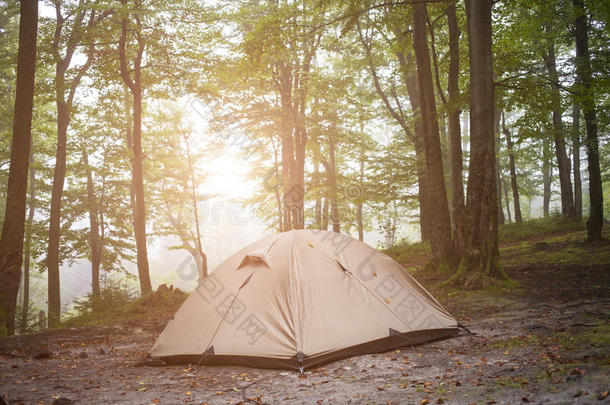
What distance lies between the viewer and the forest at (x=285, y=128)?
27.9 feet

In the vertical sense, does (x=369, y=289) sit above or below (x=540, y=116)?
below

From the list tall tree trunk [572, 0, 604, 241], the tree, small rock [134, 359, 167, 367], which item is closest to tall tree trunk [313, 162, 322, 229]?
the tree

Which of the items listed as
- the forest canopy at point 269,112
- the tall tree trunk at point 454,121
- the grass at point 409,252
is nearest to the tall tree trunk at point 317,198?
the forest canopy at point 269,112

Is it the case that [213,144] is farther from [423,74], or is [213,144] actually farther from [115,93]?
[423,74]

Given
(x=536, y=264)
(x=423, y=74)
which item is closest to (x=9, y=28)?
(x=423, y=74)

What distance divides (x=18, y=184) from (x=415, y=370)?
8.20m

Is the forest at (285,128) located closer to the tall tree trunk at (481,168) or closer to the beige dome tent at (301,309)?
the tall tree trunk at (481,168)

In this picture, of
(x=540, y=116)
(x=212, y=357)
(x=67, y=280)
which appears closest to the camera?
(x=212, y=357)

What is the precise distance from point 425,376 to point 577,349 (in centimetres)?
173

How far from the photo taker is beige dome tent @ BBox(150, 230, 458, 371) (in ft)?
16.8

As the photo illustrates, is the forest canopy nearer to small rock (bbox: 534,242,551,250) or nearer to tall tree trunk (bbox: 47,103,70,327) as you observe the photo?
tall tree trunk (bbox: 47,103,70,327)

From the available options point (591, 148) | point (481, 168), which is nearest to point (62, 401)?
point (481, 168)

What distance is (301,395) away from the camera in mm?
4008

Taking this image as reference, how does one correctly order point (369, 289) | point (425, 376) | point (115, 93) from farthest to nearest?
1. point (115, 93)
2. point (369, 289)
3. point (425, 376)
